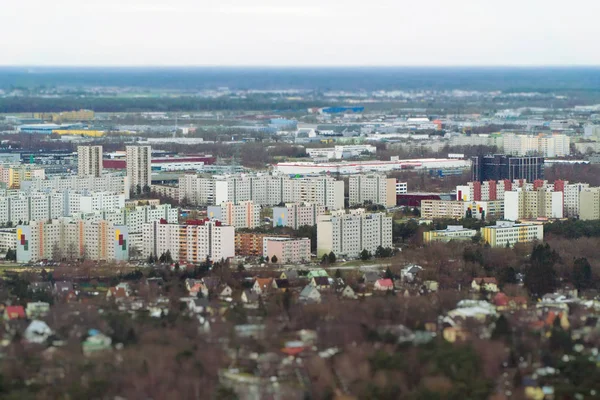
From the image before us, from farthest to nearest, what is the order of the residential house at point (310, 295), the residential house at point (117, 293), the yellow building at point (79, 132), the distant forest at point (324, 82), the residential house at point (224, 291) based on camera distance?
1. the distant forest at point (324, 82)
2. the yellow building at point (79, 132)
3. the residential house at point (224, 291)
4. the residential house at point (117, 293)
5. the residential house at point (310, 295)

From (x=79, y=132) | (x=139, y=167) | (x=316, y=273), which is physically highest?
(x=139, y=167)

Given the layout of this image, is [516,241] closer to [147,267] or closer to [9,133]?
[147,267]

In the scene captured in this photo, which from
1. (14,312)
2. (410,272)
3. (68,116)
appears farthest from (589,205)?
(68,116)

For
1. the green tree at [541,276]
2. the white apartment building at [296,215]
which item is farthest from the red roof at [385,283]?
the white apartment building at [296,215]

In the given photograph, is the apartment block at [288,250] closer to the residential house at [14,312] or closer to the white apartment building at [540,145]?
the residential house at [14,312]

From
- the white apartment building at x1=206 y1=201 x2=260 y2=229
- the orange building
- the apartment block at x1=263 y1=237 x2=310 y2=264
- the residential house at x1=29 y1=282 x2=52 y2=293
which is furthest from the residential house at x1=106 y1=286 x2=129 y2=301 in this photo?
the white apartment building at x1=206 y1=201 x2=260 y2=229

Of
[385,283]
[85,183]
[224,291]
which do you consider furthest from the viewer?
[85,183]

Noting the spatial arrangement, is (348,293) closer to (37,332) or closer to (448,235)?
(37,332)
